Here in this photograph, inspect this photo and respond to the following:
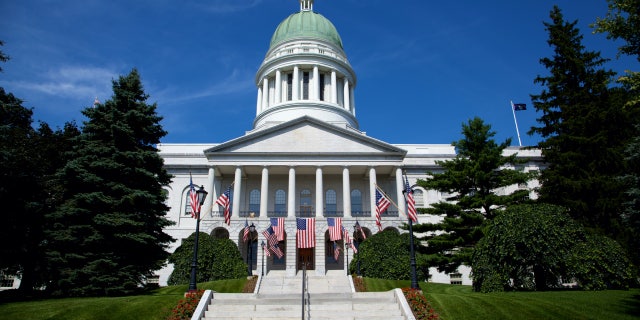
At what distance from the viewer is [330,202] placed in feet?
119

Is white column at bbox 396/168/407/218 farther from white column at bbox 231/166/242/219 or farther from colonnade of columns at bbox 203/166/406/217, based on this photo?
white column at bbox 231/166/242/219

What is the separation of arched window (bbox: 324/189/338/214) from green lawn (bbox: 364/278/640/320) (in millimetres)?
21234

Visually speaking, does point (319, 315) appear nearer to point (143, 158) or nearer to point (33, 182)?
point (143, 158)

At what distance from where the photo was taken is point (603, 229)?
20.1 m

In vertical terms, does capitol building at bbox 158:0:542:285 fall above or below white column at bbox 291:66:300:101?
below

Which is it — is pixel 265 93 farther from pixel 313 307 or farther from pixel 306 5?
pixel 313 307

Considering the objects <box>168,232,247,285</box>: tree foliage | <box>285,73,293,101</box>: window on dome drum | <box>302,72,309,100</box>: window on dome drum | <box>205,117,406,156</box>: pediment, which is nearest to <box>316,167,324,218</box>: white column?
<box>205,117,406,156</box>: pediment

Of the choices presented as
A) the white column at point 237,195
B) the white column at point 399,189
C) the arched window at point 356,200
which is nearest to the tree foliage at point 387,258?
the white column at point 399,189

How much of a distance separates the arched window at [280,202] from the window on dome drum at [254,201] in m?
1.52

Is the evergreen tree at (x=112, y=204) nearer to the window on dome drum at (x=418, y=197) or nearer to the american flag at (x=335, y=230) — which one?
the american flag at (x=335, y=230)

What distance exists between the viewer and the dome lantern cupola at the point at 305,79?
44.1 metres

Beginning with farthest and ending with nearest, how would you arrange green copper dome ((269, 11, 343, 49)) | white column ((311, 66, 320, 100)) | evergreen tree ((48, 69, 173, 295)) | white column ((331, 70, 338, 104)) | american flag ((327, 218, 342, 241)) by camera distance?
1. green copper dome ((269, 11, 343, 49))
2. white column ((331, 70, 338, 104))
3. white column ((311, 66, 320, 100))
4. american flag ((327, 218, 342, 241))
5. evergreen tree ((48, 69, 173, 295))

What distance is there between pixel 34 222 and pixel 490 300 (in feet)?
64.8

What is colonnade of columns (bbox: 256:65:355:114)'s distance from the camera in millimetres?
45625
